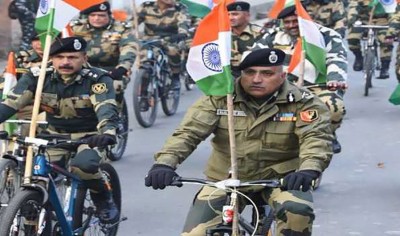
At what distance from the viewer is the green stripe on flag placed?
608cm

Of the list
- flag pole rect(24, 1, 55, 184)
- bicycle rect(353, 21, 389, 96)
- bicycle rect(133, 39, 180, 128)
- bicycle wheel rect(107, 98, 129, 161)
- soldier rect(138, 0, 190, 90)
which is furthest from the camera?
bicycle rect(353, 21, 389, 96)

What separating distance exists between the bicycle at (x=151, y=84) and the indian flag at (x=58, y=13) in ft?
18.7

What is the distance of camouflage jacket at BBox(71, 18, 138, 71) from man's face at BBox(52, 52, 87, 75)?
3.77 metres

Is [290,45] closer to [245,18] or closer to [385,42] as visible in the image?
[245,18]

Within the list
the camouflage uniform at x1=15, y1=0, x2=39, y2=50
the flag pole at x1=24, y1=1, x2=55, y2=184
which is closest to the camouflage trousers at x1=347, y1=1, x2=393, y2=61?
the camouflage uniform at x1=15, y1=0, x2=39, y2=50

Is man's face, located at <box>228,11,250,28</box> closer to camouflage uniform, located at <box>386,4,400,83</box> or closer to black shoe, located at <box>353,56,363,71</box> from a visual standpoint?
camouflage uniform, located at <box>386,4,400,83</box>

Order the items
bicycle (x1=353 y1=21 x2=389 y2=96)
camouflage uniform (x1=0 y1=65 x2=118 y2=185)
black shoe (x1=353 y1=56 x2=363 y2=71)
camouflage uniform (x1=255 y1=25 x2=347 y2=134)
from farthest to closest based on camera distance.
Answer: black shoe (x1=353 y1=56 x2=363 y2=71) → bicycle (x1=353 y1=21 x2=389 y2=96) → camouflage uniform (x1=255 y1=25 x2=347 y2=134) → camouflage uniform (x1=0 y1=65 x2=118 y2=185)

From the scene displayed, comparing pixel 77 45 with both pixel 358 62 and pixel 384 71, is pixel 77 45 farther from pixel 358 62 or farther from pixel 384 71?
pixel 358 62

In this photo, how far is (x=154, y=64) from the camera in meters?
14.5

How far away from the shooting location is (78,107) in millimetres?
8250

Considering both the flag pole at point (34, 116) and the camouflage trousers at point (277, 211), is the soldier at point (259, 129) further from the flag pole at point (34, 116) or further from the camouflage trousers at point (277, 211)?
the flag pole at point (34, 116)

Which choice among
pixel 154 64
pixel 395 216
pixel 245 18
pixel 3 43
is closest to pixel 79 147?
pixel 395 216

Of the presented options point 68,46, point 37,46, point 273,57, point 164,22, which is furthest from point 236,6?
point 273,57

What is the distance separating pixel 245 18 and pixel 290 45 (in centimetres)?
173
